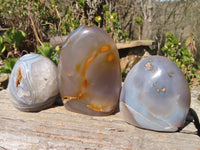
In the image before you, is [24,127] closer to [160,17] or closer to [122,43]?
[122,43]

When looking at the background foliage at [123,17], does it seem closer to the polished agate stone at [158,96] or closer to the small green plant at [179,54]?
the small green plant at [179,54]

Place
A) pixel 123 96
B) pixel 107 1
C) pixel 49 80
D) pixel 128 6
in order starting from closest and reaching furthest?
pixel 123 96 < pixel 49 80 < pixel 107 1 < pixel 128 6

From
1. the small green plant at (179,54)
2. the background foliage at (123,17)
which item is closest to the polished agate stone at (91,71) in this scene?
the small green plant at (179,54)

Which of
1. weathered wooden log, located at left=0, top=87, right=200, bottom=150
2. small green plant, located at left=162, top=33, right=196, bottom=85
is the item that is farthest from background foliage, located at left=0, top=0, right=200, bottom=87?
weathered wooden log, located at left=0, top=87, right=200, bottom=150

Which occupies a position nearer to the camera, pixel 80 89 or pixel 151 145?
pixel 151 145

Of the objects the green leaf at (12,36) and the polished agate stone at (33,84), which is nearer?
the polished agate stone at (33,84)

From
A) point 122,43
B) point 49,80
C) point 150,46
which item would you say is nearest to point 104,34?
point 49,80

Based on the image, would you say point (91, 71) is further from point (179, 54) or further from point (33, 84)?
point (179, 54)
